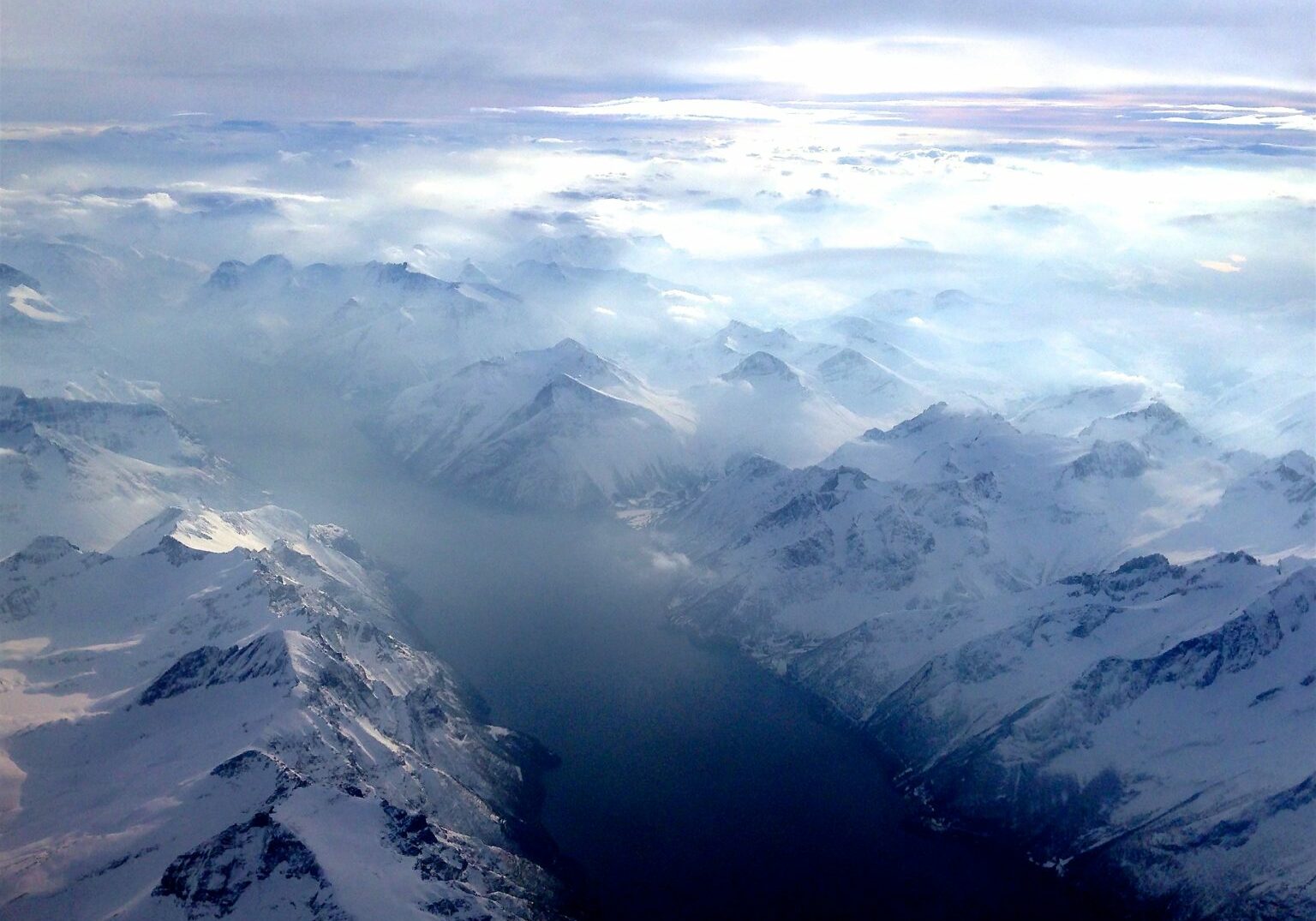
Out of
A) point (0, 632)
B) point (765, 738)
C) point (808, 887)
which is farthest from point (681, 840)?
point (0, 632)

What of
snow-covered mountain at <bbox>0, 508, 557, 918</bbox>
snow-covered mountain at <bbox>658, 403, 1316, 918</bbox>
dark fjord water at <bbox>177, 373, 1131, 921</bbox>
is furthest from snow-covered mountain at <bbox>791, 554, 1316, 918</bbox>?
snow-covered mountain at <bbox>0, 508, 557, 918</bbox>

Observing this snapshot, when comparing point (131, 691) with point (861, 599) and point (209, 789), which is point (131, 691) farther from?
point (861, 599)

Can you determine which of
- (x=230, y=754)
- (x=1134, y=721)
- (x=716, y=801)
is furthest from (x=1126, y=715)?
(x=230, y=754)

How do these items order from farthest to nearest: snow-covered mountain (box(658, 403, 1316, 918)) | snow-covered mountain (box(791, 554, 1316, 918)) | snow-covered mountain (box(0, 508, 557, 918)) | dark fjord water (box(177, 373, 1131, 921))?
snow-covered mountain (box(658, 403, 1316, 918)) → snow-covered mountain (box(791, 554, 1316, 918)) → dark fjord water (box(177, 373, 1131, 921)) → snow-covered mountain (box(0, 508, 557, 918))

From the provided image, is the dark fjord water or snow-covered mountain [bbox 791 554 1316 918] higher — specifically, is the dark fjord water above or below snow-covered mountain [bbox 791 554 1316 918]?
below

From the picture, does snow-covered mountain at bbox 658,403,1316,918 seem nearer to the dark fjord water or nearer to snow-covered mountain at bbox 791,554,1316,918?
snow-covered mountain at bbox 791,554,1316,918

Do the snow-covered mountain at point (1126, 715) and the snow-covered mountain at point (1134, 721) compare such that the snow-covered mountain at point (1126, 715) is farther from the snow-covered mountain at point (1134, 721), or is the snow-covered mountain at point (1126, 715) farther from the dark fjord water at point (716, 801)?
the dark fjord water at point (716, 801)

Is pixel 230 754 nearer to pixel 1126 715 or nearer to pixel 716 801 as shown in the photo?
pixel 716 801
